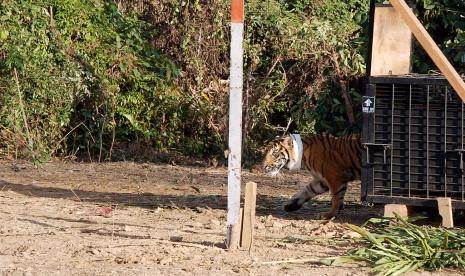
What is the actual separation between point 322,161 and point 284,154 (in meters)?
0.56

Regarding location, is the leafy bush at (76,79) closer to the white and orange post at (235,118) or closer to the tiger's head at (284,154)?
the tiger's head at (284,154)

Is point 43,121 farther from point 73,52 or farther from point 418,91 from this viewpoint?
point 418,91

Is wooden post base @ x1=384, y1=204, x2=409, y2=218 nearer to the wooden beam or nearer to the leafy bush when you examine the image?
the wooden beam

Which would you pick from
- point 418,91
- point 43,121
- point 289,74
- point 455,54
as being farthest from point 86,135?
point 418,91

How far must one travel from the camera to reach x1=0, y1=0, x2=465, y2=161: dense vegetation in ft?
49.6

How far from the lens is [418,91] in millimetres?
9281

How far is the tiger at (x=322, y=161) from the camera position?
10.4m

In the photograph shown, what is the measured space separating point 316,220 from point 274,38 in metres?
6.92

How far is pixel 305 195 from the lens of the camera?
1075 cm

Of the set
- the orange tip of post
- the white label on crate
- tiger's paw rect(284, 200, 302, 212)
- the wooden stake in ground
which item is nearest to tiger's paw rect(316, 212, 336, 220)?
tiger's paw rect(284, 200, 302, 212)

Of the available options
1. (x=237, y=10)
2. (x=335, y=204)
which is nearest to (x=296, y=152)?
(x=335, y=204)

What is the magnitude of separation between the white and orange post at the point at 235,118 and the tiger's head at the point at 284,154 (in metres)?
2.96

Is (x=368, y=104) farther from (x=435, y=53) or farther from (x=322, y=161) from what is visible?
(x=435, y=53)

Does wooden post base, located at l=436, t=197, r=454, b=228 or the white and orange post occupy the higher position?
the white and orange post
